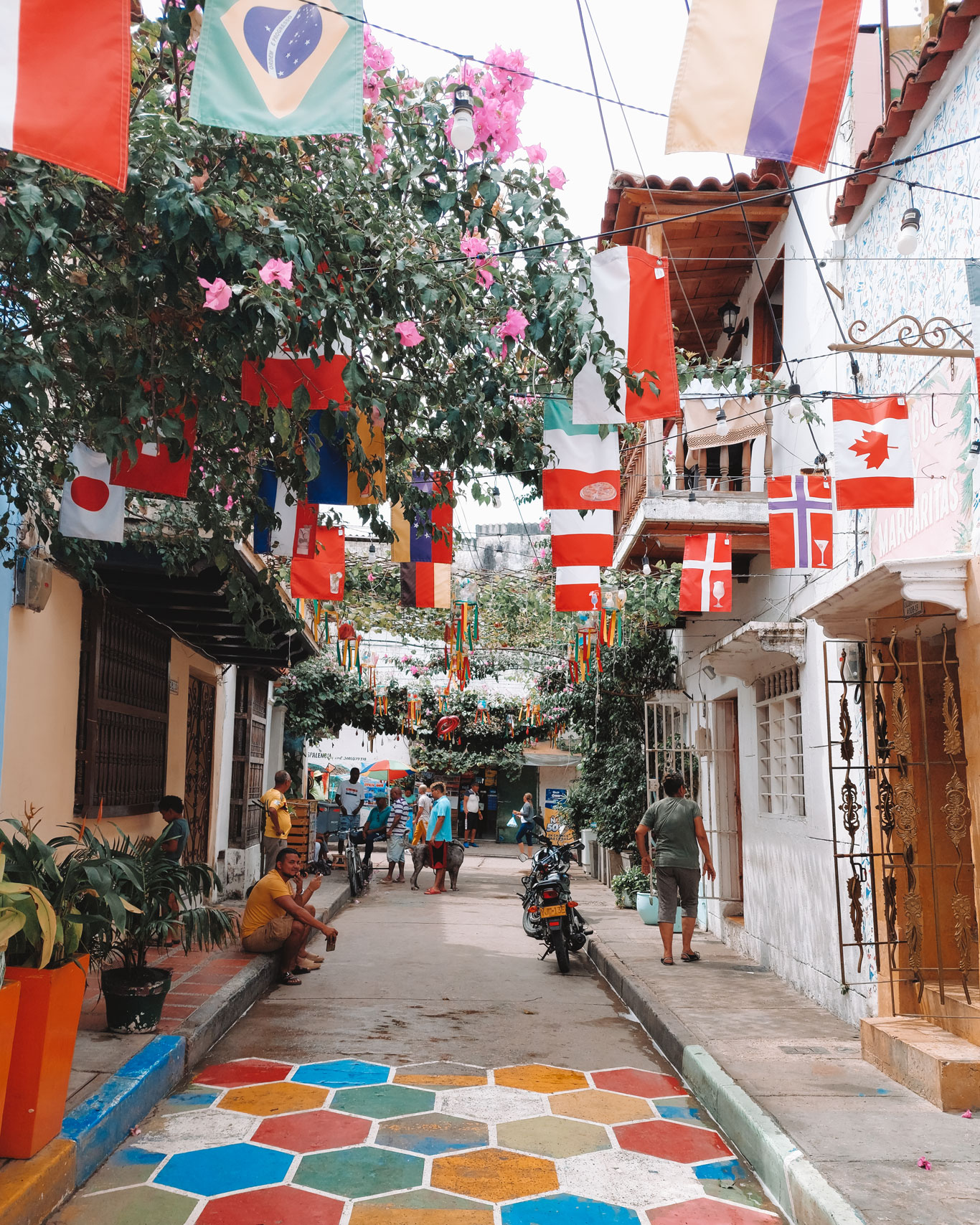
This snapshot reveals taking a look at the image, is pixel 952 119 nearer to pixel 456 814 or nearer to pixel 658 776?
pixel 658 776

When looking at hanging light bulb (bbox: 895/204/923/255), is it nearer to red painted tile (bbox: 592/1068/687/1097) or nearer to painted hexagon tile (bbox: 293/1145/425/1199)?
red painted tile (bbox: 592/1068/687/1097)

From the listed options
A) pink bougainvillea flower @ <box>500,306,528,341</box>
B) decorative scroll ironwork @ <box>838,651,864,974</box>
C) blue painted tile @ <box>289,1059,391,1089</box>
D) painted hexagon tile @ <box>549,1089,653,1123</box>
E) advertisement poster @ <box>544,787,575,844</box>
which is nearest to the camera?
pink bougainvillea flower @ <box>500,306,528,341</box>

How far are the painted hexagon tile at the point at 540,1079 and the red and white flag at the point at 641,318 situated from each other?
414 cm

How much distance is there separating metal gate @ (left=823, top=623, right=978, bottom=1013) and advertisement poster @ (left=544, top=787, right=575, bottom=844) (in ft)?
67.0

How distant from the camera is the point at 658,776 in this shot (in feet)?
49.7

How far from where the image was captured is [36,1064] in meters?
4.45

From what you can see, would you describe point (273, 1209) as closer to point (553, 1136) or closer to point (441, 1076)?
point (553, 1136)

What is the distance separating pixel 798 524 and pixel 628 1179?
4.90 m

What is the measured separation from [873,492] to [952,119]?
223 cm

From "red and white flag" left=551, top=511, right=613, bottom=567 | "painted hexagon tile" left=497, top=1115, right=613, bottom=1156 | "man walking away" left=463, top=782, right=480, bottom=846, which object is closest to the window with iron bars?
"red and white flag" left=551, top=511, right=613, bottom=567

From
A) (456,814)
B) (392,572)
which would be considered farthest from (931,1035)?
(456,814)

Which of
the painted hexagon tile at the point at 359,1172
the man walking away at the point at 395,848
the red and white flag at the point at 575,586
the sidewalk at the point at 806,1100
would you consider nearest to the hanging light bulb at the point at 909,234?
the red and white flag at the point at 575,586

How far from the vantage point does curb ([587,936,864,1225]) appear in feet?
14.5

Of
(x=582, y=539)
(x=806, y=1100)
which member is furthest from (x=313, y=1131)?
(x=582, y=539)
